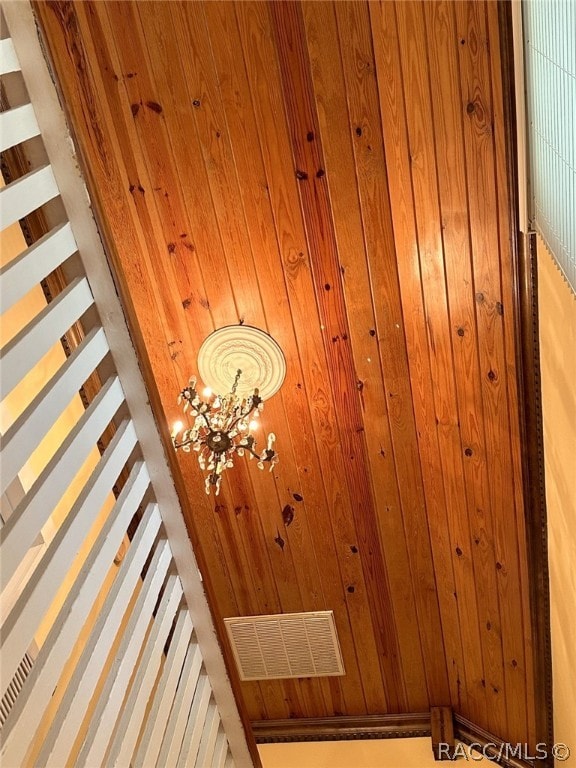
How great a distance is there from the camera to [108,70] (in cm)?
319

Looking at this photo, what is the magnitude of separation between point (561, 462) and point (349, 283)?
121 centimetres

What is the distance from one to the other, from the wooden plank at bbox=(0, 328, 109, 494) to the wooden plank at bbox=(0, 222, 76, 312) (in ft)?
0.58

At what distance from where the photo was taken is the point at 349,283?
352 centimetres

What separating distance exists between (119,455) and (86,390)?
207cm

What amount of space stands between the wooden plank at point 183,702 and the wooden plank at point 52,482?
0.73 meters

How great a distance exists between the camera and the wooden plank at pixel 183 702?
5.97ft

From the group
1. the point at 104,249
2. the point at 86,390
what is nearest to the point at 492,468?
the point at 86,390

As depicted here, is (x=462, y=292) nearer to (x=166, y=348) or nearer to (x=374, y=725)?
(x=166, y=348)

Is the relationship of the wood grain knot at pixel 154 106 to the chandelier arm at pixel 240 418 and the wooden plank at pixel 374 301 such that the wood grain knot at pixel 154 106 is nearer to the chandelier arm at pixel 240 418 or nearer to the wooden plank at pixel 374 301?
the wooden plank at pixel 374 301

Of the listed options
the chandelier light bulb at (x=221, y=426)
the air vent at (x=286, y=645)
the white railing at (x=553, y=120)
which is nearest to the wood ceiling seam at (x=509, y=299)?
the white railing at (x=553, y=120)

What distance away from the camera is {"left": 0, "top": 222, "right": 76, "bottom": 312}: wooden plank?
4.25 ft

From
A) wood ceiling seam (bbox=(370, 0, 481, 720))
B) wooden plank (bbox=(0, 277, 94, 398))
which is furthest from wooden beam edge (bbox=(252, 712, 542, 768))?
wooden plank (bbox=(0, 277, 94, 398))

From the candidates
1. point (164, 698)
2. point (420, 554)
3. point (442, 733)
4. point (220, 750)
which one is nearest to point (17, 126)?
point (164, 698)

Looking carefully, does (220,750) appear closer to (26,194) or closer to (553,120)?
(26,194)
